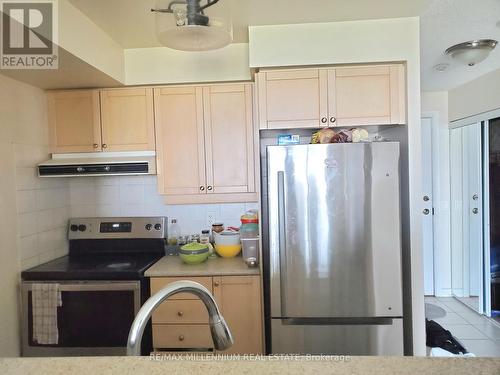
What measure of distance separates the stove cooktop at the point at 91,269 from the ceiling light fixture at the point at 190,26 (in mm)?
1410

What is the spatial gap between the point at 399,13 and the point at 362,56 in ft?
1.02

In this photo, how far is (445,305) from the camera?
3598mm

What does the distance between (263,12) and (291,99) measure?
53 centimetres

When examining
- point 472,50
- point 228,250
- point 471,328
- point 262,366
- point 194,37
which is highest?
point 472,50

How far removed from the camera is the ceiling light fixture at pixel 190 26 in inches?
49.1

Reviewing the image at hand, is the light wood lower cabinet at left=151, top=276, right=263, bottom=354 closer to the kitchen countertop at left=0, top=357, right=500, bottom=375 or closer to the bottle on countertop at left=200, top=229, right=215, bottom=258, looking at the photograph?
the bottle on countertop at left=200, top=229, right=215, bottom=258

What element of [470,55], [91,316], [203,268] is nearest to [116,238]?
[91,316]

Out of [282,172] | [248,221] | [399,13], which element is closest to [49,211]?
[248,221]

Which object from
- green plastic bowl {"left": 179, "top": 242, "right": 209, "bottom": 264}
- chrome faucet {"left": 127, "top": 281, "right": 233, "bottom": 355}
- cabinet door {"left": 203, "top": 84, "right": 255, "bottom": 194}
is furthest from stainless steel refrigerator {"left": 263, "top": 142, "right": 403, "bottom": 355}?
chrome faucet {"left": 127, "top": 281, "right": 233, "bottom": 355}

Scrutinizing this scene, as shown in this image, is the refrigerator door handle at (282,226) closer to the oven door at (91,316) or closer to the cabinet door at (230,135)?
the cabinet door at (230,135)

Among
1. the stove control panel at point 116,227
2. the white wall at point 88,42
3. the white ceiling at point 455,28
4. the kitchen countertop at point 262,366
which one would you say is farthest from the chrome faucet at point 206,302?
the white ceiling at point 455,28

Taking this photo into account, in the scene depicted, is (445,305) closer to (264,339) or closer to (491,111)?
(491,111)

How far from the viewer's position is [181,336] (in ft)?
6.96

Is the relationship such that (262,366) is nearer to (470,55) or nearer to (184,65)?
(184,65)
